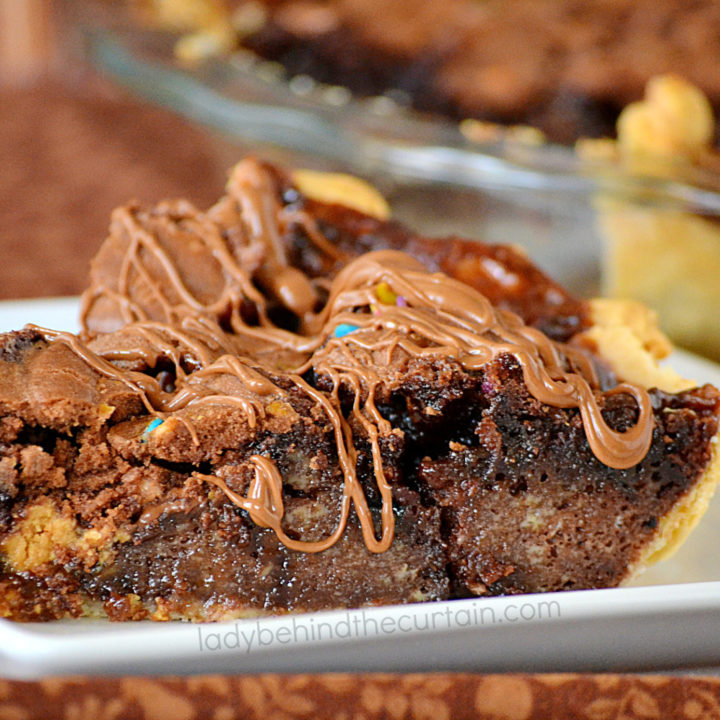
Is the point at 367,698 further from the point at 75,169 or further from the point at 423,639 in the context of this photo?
the point at 75,169

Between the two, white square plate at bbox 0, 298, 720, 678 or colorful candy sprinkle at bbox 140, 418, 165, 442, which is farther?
colorful candy sprinkle at bbox 140, 418, 165, 442

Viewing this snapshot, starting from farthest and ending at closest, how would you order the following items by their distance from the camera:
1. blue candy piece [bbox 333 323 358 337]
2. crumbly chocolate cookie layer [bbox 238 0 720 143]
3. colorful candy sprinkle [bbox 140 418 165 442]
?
crumbly chocolate cookie layer [bbox 238 0 720 143] → blue candy piece [bbox 333 323 358 337] → colorful candy sprinkle [bbox 140 418 165 442]

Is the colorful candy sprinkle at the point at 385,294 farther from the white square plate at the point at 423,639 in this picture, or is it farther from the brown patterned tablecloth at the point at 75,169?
the brown patterned tablecloth at the point at 75,169

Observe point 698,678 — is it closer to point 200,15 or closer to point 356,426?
point 356,426

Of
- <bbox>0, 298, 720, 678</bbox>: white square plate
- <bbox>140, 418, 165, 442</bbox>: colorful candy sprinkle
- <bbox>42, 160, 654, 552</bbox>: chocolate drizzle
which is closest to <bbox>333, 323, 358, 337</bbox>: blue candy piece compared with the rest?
<bbox>42, 160, 654, 552</bbox>: chocolate drizzle

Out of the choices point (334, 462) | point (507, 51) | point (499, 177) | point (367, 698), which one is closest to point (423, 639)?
point (367, 698)

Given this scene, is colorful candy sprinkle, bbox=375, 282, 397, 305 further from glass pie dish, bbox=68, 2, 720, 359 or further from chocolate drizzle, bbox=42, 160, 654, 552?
glass pie dish, bbox=68, 2, 720, 359

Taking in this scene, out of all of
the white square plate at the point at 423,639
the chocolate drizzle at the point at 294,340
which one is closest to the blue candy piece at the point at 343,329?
the chocolate drizzle at the point at 294,340
